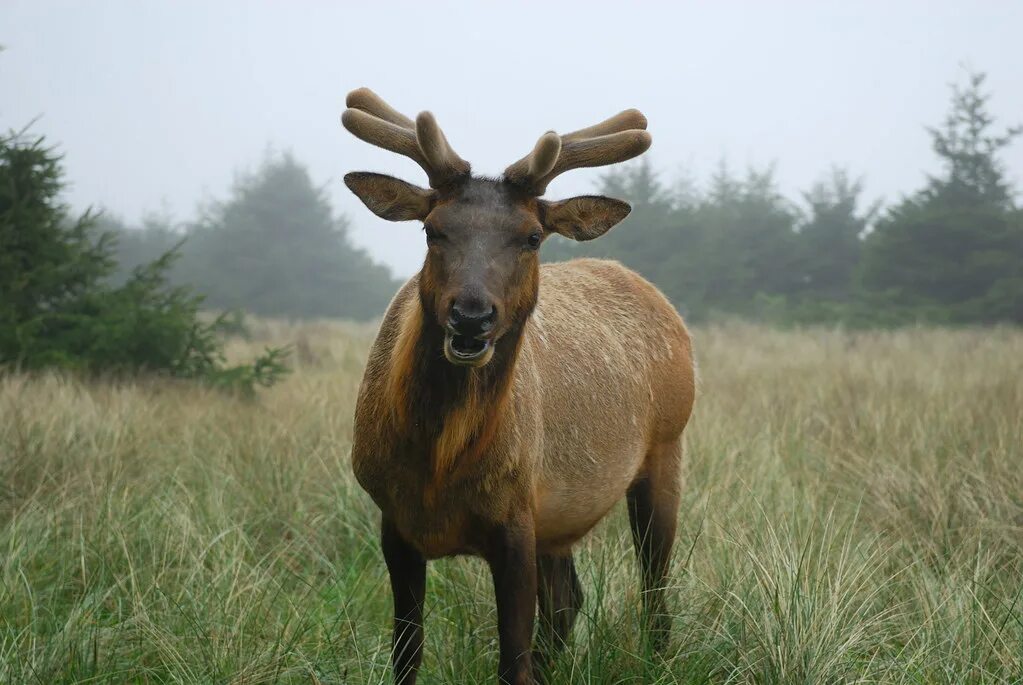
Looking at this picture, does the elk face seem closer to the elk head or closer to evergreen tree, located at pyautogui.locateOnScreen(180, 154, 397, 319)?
the elk head

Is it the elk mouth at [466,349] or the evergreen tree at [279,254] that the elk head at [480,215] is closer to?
the elk mouth at [466,349]

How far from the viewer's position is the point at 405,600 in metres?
3.66

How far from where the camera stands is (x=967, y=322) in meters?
22.9

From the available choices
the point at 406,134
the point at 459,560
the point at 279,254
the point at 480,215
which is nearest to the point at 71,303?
the point at 459,560

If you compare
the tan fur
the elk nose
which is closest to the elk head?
the elk nose

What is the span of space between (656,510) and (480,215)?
2.18 meters

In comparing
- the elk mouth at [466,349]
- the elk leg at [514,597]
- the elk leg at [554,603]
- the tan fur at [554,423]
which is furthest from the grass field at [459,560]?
the elk mouth at [466,349]

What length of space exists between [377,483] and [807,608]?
1.67 meters

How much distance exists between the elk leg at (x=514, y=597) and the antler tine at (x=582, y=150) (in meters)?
1.30

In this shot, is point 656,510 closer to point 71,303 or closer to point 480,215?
A: point 480,215

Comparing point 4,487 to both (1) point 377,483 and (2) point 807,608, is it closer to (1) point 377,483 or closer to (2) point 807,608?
(1) point 377,483

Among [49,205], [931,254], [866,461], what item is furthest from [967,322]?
[49,205]

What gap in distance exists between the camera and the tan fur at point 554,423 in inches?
135

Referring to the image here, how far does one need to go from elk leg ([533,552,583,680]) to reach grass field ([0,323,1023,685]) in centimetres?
10
